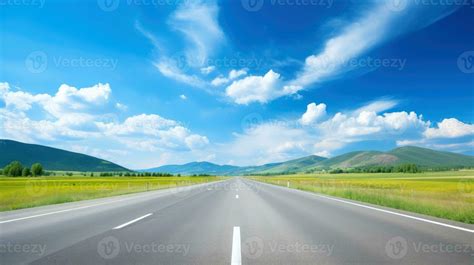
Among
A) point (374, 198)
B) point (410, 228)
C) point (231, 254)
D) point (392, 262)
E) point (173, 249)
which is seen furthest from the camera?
point (374, 198)

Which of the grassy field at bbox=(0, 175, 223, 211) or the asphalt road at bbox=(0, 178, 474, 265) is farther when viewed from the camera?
the grassy field at bbox=(0, 175, 223, 211)

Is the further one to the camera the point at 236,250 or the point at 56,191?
the point at 56,191

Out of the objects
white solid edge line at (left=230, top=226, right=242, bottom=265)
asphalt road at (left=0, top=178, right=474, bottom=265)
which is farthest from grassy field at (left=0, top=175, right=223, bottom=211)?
white solid edge line at (left=230, top=226, right=242, bottom=265)

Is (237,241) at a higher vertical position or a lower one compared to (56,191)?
lower

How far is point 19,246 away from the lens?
6176 millimetres

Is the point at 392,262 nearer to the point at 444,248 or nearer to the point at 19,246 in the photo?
the point at 444,248

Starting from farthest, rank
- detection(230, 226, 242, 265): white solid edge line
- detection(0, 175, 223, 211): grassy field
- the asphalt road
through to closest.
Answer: detection(0, 175, 223, 211): grassy field < the asphalt road < detection(230, 226, 242, 265): white solid edge line

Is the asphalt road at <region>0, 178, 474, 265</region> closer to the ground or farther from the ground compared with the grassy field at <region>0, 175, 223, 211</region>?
closer to the ground

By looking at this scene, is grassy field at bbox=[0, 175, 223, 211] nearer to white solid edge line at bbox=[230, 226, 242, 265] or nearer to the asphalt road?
the asphalt road

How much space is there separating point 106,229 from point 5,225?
313 centimetres

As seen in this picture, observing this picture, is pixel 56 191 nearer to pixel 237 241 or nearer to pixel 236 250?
pixel 237 241

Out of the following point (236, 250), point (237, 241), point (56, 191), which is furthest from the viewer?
point (56, 191)

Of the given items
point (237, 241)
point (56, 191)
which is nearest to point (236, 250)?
point (237, 241)

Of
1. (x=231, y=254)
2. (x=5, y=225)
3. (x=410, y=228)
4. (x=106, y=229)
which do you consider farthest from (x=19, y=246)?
(x=410, y=228)
